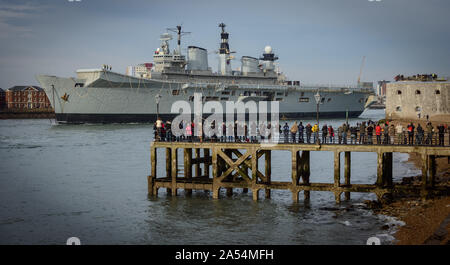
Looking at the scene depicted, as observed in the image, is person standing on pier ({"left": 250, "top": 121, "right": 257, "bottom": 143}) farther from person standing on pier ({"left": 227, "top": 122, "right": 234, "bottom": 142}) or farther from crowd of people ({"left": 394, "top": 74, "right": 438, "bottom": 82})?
crowd of people ({"left": 394, "top": 74, "right": 438, "bottom": 82})

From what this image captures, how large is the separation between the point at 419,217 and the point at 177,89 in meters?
71.6

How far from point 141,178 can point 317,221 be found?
49.6ft

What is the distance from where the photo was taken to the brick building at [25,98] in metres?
152

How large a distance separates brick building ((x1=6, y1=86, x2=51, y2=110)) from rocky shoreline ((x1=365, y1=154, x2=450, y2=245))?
143503 mm

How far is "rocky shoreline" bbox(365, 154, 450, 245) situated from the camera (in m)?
16.4

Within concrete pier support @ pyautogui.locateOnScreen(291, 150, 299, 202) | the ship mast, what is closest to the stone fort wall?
concrete pier support @ pyautogui.locateOnScreen(291, 150, 299, 202)

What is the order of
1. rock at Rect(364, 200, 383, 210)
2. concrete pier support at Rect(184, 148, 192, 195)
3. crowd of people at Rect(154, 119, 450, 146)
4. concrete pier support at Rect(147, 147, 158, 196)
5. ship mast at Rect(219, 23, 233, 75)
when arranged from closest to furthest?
rock at Rect(364, 200, 383, 210), crowd of people at Rect(154, 119, 450, 146), concrete pier support at Rect(147, 147, 158, 196), concrete pier support at Rect(184, 148, 192, 195), ship mast at Rect(219, 23, 233, 75)

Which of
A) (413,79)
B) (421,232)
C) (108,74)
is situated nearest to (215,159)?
(421,232)

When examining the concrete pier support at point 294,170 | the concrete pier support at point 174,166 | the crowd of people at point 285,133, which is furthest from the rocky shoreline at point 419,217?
the concrete pier support at point 174,166

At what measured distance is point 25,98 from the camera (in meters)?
153

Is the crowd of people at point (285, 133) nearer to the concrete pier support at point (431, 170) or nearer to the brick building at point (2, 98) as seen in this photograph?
the concrete pier support at point (431, 170)

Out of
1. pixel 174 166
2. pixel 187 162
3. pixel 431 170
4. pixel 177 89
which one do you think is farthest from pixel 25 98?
pixel 431 170

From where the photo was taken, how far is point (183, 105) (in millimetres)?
92000
